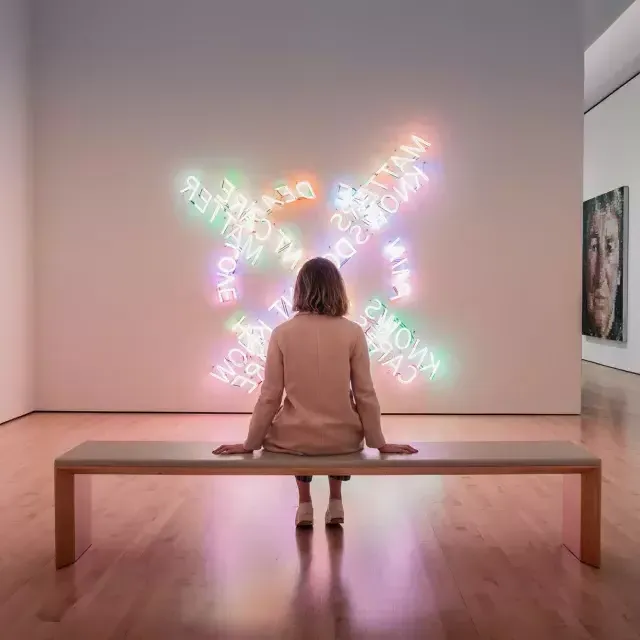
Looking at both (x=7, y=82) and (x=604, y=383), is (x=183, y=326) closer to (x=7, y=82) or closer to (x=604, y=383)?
(x=7, y=82)

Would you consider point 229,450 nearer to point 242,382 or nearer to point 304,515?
point 304,515

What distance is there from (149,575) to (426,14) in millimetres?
5361

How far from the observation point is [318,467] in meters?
2.74

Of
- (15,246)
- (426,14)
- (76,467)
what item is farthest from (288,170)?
(76,467)

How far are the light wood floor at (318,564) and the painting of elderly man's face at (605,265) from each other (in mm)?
5944

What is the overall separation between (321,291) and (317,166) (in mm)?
3650

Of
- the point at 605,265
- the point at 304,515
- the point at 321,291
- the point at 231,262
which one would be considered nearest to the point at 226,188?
the point at 231,262

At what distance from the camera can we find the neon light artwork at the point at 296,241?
6.39 metres

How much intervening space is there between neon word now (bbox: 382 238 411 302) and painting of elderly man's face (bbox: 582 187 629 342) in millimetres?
4675

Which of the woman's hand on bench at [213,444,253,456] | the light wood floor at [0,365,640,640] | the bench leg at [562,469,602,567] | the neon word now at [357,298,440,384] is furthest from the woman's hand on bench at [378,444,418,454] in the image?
the neon word now at [357,298,440,384]

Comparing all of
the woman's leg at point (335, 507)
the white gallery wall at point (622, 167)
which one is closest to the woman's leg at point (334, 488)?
the woman's leg at point (335, 507)

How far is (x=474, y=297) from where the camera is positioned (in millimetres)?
6477

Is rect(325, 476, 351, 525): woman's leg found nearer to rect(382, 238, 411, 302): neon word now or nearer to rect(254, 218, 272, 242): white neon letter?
rect(382, 238, 411, 302): neon word now

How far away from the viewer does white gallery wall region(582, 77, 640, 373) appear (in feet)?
30.9
